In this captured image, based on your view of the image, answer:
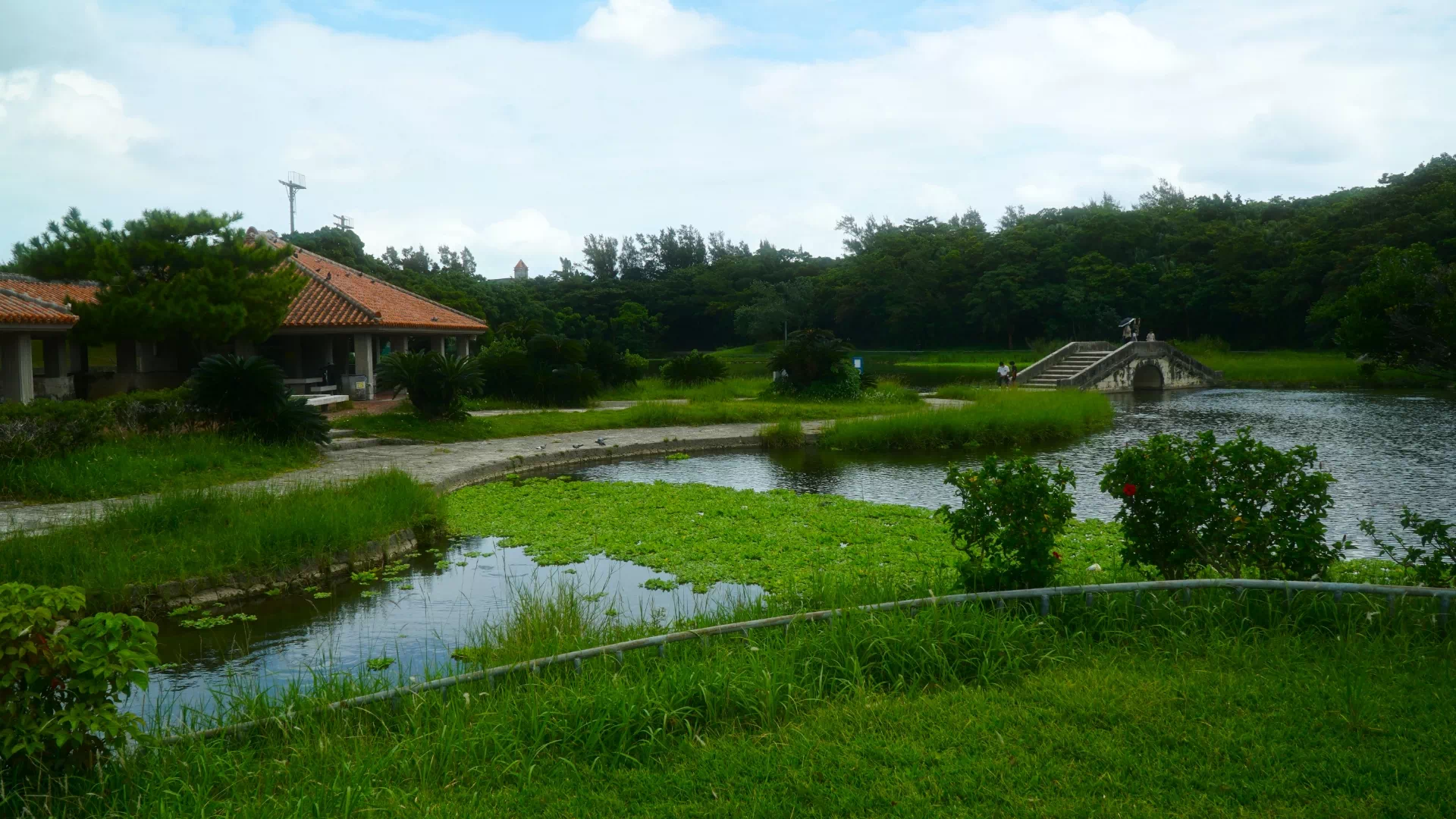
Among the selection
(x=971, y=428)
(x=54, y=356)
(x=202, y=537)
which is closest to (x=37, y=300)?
(x=54, y=356)

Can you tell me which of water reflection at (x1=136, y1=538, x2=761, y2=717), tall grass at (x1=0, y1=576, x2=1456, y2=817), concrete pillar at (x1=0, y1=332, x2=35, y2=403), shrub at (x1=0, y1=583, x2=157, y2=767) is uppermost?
concrete pillar at (x1=0, y1=332, x2=35, y2=403)

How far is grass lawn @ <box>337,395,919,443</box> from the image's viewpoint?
64.4 feet

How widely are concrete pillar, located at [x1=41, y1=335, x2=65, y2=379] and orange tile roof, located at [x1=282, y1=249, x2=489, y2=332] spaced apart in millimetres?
4819

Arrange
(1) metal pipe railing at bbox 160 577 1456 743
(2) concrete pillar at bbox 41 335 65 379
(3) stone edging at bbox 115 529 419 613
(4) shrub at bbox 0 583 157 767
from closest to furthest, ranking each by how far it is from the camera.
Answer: (4) shrub at bbox 0 583 157 767
(1) metal pipe railing at bbox 160 577 1456 743
(3) stone edging at bbox 115 529 419 613
(2) concrete pillar at bbox 41 335 65 379

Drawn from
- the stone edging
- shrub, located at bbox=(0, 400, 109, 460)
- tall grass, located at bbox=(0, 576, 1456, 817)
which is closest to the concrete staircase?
shrub, located at bbox=(0, 400, 109, 460)

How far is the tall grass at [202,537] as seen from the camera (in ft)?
26.3

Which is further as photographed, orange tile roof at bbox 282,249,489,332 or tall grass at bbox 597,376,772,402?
tall grass at bbox 597,376,772,402

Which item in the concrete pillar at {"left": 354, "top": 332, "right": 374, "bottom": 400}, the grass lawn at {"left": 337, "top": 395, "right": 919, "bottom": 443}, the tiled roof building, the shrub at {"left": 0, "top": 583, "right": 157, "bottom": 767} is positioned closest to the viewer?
the shrub at {"left": 0, "top": 583, "right": 157, "bottom": 767}

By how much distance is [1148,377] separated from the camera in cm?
4456

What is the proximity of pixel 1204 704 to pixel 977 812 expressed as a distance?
1.51 metres

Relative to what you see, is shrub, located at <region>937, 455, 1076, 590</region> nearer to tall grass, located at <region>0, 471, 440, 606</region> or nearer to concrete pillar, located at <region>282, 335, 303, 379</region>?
tall grass, located at <region>0, 471, 440, 606</region>

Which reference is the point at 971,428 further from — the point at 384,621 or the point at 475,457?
the point at 384,621

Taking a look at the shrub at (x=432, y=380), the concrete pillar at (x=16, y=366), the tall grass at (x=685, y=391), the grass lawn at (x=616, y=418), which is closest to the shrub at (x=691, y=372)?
the tall grass at (x=685, y=391)

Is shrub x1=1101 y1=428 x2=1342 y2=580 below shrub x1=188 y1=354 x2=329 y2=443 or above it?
below
